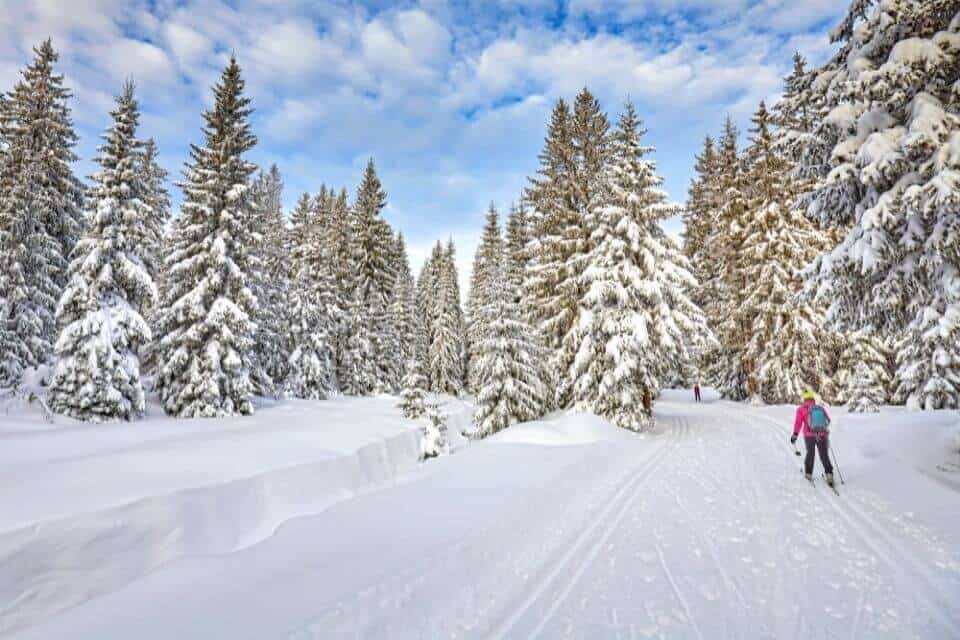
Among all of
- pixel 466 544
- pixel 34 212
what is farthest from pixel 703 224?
pixel 34 212

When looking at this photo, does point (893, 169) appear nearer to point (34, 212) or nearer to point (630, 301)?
point (630, 301)

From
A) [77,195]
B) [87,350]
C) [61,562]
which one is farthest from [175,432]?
[77,195]

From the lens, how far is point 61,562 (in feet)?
18.8

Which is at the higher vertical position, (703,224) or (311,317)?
(703,224)

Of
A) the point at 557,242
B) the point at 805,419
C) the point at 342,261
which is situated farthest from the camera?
the point at 342,261

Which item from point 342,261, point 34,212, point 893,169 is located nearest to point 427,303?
point 342,261

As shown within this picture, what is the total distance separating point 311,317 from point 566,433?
1984 cm

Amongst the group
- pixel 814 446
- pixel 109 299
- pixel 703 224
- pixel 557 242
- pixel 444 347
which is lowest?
pixel 814 446

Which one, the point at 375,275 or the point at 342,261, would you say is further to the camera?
the point at 375,275

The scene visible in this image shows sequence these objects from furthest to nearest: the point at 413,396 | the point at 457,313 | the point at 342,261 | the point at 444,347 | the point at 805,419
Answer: the point at 457,313 → the point at 444,347 → the point at 342,261 → the point at 413,396 → the point at 805,419

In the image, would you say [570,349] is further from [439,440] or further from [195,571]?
[195,571]

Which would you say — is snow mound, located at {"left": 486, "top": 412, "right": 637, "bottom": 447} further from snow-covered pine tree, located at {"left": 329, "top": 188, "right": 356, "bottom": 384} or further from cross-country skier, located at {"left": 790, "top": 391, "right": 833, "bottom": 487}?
snow-covered pine tree, located at {"left": 329, "top": 188, "right": 356, "bottom": 384}

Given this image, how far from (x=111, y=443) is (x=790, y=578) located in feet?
43.7

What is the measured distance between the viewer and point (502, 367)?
1903 centimetres
